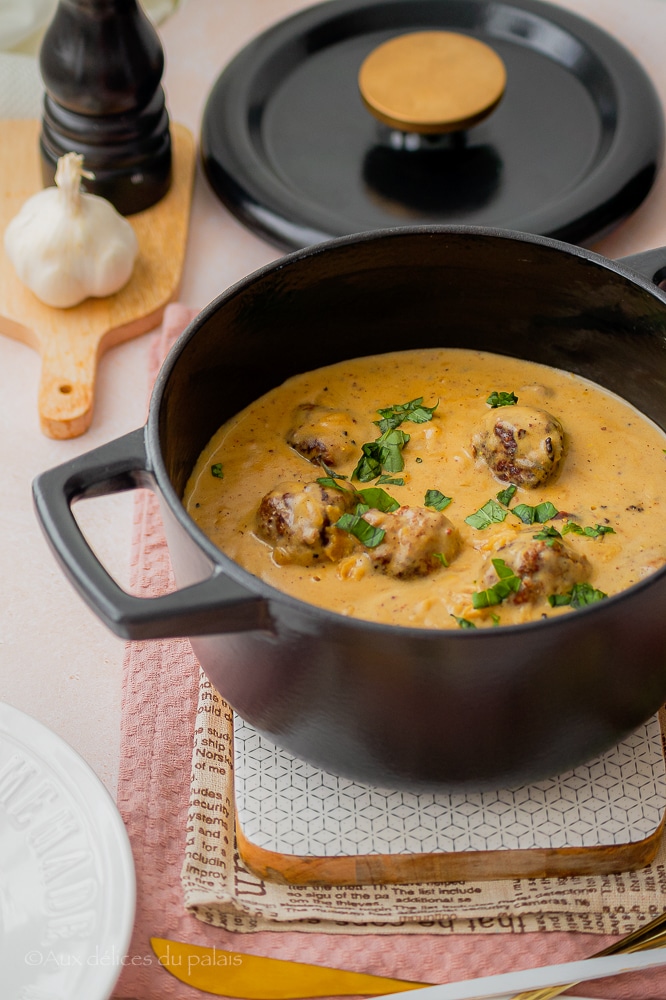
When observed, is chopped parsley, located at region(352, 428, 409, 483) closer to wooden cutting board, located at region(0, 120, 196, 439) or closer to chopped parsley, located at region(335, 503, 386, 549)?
chopped parsley, located at region(335, 503, 386, 549)

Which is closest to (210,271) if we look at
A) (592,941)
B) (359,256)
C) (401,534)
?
(359,256)

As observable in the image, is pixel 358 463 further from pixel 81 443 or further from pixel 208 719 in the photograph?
pixel 81 443

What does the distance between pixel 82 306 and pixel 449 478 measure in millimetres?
1037

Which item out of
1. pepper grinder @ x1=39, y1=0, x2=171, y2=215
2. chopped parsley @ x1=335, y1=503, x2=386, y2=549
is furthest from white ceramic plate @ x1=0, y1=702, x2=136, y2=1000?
pepper grinder @ x1=39, y1=0, x2=171, y2=215

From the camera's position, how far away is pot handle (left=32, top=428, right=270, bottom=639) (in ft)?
4.25

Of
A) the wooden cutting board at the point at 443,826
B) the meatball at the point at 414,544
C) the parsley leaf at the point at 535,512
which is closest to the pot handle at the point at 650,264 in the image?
the parsley leaf at the point at 535,512

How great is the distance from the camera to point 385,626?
1.26 m

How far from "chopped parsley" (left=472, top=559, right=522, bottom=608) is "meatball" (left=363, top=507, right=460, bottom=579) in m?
0.09

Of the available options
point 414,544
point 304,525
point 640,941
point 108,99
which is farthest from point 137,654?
point 108,99

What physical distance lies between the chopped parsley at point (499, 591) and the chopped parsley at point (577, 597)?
6 centimetres

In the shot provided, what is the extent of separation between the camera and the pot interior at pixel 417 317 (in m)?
1.81

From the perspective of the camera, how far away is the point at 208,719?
5.78ft

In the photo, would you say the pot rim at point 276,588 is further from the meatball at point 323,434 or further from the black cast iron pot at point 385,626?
the meatball at point 323,434

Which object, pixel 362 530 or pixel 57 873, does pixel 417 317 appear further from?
pixel 57 873
